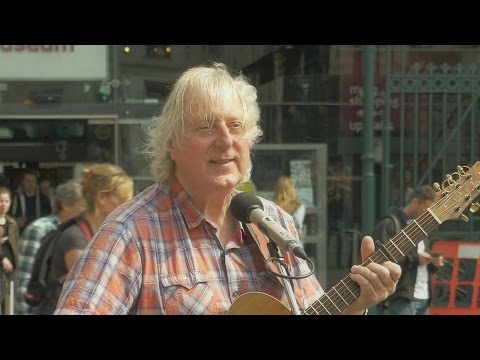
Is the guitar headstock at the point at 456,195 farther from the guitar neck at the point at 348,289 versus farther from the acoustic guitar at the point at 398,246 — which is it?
the guitar neck at the point at 348,289

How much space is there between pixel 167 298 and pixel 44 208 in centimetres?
595

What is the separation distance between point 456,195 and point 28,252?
340cm

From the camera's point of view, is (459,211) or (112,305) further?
(459,211)

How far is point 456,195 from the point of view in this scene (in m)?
2.50

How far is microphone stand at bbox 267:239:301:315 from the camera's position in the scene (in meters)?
2.30

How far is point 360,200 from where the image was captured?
27.9 feet

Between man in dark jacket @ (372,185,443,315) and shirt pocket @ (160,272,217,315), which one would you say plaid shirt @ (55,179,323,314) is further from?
man in dark jacket @ (372,185,443,315)

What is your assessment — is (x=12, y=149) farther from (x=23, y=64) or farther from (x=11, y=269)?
(x=11, y=269)

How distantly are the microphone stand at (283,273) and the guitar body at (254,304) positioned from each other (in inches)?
0.9

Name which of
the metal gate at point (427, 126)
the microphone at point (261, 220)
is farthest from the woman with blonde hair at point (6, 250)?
the microphone at point (261, 220)

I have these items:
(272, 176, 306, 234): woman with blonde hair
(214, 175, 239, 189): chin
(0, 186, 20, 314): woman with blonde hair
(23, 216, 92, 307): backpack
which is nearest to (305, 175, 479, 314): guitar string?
(214, 175, 239, 189): chin

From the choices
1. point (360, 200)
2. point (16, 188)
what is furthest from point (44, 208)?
point (360, 200)

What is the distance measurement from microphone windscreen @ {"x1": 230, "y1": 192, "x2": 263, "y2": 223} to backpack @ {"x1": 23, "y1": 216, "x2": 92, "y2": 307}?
255 cm

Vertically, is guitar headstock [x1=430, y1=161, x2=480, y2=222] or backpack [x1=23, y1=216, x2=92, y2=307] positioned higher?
guitar headstock [x1=430, y1=161, x2=480, y2=222]
